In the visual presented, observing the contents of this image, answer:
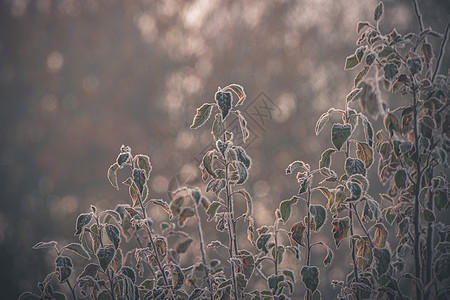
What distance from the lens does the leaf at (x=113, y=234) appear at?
3.34 feet

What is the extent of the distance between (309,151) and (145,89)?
3.30 meters

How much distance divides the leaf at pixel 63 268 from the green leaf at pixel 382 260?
794 mm

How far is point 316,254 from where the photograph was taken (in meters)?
7.38

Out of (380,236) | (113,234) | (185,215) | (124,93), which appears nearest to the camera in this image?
(185,215)

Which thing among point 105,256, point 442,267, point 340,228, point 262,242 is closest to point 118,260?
point 105,256

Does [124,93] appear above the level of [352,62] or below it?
above

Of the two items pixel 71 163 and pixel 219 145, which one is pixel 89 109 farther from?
pixel 219 145

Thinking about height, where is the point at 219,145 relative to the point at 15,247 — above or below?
below

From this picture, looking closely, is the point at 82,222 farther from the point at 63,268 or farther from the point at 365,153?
the point at 365,153

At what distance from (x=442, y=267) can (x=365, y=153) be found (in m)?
0.36

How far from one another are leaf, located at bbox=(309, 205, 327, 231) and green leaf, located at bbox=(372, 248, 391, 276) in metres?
0.17

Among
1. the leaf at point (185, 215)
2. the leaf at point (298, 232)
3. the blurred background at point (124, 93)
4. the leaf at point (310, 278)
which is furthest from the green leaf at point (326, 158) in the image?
the blurred background at point (124, 93)

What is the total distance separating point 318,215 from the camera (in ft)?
3.39

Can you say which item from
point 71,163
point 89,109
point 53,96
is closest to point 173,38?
point 89,109
